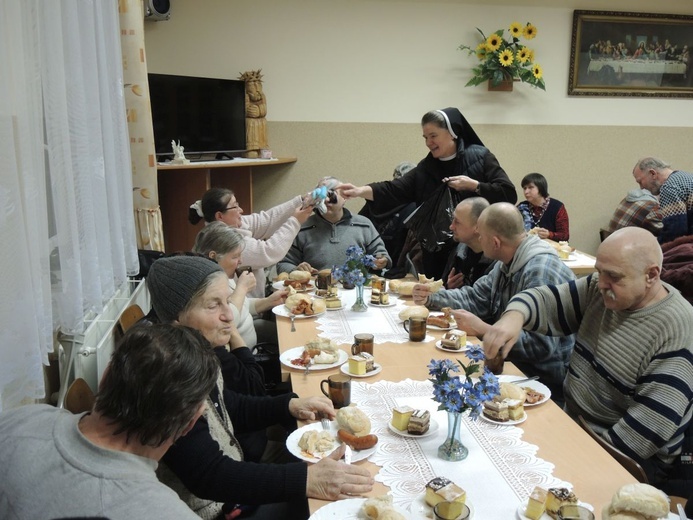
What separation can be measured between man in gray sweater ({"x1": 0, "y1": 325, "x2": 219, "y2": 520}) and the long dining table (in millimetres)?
513

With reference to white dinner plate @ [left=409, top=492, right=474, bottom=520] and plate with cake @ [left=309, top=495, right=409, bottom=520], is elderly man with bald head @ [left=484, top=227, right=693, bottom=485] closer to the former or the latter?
white dinner plate @ [left=409, top=492, right=474, bottom=520]

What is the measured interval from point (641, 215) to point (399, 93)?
8.54 feet

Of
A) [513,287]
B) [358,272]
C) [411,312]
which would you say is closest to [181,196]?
[358,272]

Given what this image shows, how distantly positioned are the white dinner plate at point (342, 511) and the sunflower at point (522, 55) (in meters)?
5.44

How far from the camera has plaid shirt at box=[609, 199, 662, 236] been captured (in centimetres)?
507

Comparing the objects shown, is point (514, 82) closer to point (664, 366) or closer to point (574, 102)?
point (574, 102)

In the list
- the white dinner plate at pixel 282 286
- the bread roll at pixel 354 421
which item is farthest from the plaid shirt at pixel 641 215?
the bread roll at pixel 354 421

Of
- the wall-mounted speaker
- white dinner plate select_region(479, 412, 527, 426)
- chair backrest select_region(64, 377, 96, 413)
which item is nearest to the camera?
chair backrest select_region(64, 377, 96, 413)

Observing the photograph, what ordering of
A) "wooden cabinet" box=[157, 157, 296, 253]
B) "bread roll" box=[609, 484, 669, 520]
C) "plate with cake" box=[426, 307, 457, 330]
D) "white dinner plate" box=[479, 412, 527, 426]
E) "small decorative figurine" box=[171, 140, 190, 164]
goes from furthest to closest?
"wooden cabinet" box=[157, 157, 296, 253], "small decorative figurine" box=[171, 140, 190, 164], "plate with cake" box=[426, 307, 457, 330], "white dinner plate" box=[479, 412, 527, 426], "bread roll" box=[609, 484, 669, 520]

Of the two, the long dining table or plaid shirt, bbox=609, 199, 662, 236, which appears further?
plaid shirt, bbox=609, 199, 662, 236

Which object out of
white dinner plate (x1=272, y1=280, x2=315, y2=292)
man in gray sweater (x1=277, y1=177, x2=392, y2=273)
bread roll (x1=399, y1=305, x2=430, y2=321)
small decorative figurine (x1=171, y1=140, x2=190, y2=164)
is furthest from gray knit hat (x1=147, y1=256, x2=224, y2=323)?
small decorative figurine (x1=171, y1=140, x2=190, y2=164)

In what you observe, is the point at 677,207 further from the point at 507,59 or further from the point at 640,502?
the point at 640,502

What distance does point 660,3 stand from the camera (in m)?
6.27

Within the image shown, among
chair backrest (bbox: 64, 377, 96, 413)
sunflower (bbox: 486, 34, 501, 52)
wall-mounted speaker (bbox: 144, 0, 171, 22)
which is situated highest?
wall-mounted speaker (bbox: 144, 0, 171, 22)
